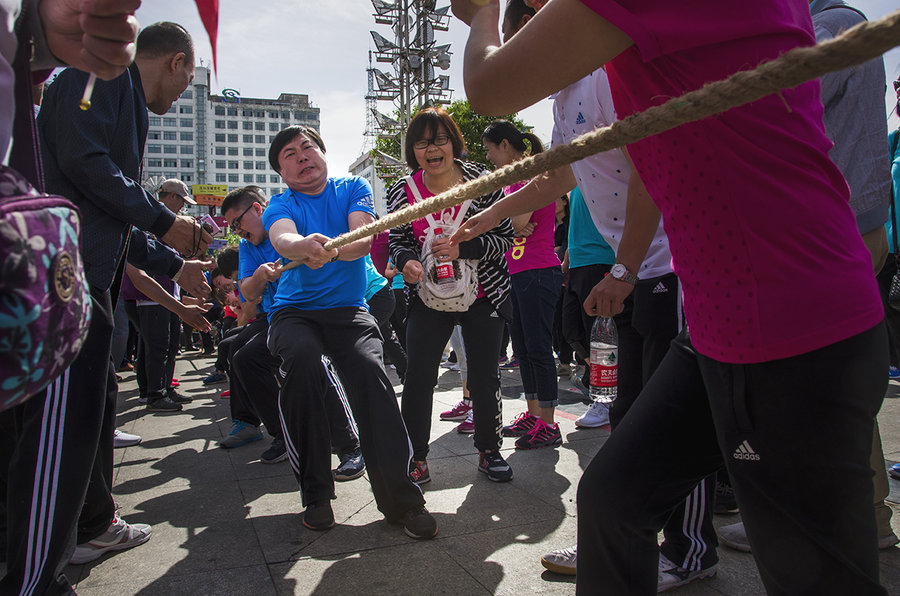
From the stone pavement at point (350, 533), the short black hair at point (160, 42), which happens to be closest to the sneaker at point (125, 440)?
the stone pavement at point (350, 533)

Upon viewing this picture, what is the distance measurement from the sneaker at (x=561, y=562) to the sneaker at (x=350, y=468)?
1.50 m

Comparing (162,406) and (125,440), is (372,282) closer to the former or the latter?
(125,440)

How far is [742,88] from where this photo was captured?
891mm

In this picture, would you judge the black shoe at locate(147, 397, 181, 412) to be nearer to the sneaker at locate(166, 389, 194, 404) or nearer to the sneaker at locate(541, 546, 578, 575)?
the sneaker at locate(166, 389, 194, 404)

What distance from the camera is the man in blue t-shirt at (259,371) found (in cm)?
359

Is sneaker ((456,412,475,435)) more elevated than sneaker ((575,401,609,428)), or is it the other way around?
sneaker ((575,401,609,428))

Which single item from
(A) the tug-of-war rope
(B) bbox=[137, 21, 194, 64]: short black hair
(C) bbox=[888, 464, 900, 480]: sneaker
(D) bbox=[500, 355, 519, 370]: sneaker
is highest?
(B) bbox=[137, 21, 194, 64]: short black hair

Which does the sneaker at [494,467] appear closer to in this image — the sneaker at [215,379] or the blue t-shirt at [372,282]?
the blue t-shirt at [372,282]

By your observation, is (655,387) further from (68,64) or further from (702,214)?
(68,64)

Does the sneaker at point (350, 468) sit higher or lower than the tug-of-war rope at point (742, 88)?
lower

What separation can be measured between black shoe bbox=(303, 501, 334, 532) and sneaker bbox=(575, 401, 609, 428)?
228cm

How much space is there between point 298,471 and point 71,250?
82.9 inches

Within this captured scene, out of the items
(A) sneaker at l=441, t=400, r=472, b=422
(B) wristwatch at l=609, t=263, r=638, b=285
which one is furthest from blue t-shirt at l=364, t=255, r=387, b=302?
(B) wristwatch at l=609, t=263, r=638, b=285

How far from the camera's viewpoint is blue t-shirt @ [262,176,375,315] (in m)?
3.20
